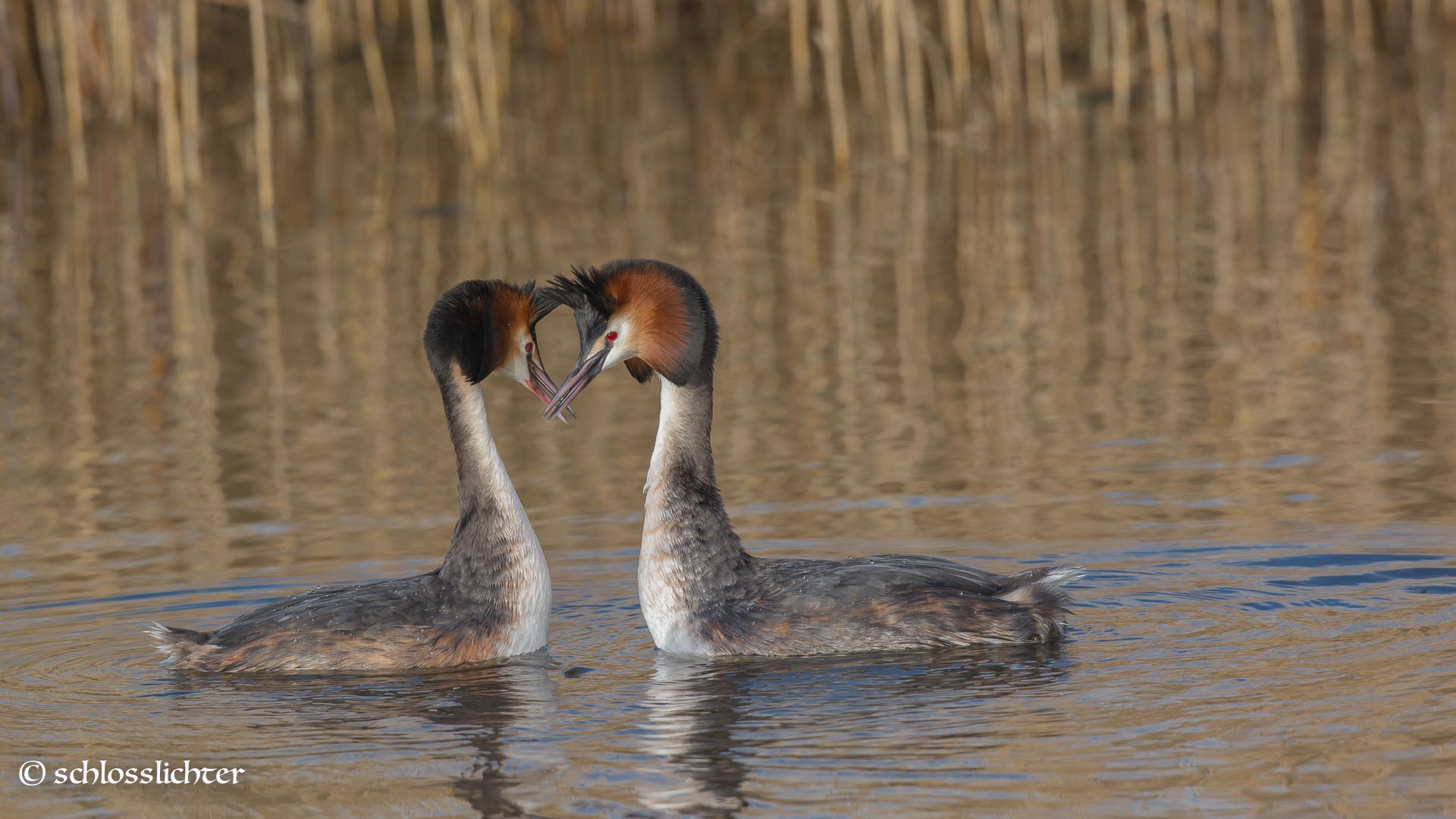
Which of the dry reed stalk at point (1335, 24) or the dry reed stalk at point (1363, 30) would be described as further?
the dry reed stalk at point (1335, 24)

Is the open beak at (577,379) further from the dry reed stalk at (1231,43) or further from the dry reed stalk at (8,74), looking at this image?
the dry reed stalk at (1231,43)

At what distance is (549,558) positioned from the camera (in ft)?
30.1

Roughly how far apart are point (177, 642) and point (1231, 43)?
18303 millimetres

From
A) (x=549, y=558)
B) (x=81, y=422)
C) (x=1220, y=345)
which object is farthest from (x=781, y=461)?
(x=81, y=422)

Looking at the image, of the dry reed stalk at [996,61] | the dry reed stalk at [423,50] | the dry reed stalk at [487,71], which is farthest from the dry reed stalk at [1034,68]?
the dry reed stalk at [423,50]

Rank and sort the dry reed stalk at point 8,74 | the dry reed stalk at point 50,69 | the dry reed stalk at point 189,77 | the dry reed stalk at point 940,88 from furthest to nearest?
the dry reed stalk at point 8,74 → the dry reed stalk at point 940,88 → the dry reed stalk at point 50,69 → the dry reed stalk at point 189,77

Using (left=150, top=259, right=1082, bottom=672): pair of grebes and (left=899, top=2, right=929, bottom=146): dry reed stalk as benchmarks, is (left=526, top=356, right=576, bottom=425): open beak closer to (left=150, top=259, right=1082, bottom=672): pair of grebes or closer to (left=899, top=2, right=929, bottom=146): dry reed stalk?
(left=150, top=259, right=1082, bottom=672): pair of grebes

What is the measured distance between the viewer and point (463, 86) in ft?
67.0

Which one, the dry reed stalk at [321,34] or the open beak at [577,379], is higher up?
the dry reed stalk at [321,34]

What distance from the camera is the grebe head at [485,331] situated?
8.35m

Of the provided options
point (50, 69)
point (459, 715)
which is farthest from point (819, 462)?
point (50, 69)

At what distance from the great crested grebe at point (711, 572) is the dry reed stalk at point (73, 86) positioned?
12624 millimetres

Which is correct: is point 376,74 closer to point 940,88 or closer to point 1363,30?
point 940,88

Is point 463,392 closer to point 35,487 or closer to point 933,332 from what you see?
point 35,487
